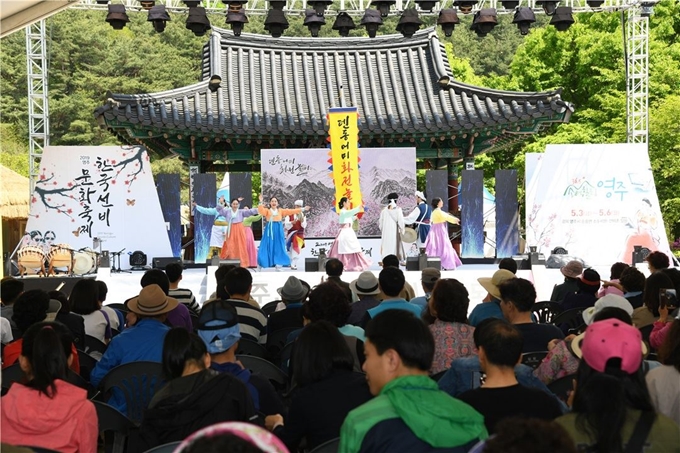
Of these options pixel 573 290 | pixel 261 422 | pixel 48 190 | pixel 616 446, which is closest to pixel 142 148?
pixel 48 190

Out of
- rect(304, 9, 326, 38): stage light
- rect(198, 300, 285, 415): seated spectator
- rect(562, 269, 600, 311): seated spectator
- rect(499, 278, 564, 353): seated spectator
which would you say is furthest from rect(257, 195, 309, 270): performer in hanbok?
rect(198, 300, 285, 415): seated spectator

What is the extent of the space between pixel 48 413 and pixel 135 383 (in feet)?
3.59

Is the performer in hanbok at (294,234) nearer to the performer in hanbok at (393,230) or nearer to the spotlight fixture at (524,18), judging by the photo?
the performer in hanbok at (393,230)

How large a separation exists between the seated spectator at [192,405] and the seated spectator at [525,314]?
6.49ft

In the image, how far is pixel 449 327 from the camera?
15.1 ft

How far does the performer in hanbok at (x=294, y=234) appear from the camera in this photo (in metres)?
15.6

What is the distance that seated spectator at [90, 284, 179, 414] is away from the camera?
14.9 feet

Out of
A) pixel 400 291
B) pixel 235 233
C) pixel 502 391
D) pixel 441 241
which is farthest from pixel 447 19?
pixel 502 391

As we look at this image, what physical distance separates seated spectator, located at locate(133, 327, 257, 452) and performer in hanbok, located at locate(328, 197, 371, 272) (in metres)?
11.3

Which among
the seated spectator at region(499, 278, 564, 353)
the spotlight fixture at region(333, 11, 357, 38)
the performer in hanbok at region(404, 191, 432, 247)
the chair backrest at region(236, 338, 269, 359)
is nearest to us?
the seated spectator at region(499, 278, 564, 353)

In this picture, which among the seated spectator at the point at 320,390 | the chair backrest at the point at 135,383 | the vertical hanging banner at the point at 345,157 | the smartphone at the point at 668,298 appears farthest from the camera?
the vertical hanging banner at the point at 345,157

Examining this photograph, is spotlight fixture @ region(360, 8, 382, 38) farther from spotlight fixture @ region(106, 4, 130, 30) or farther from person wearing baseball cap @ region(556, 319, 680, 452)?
person wearing baseball cap @ region(556, 319, 680, 452)

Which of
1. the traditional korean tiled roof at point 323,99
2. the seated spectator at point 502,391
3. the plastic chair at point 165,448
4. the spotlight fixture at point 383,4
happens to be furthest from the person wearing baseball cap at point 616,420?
the traditional korean tiled roof at point 323,99

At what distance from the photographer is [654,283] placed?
18.3ft
